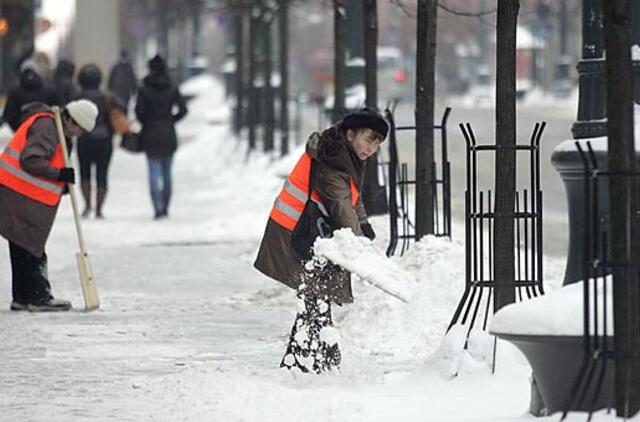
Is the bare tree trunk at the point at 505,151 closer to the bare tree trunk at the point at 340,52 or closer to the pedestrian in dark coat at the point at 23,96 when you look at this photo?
the pedestrian in dark coat at the point at 23,96

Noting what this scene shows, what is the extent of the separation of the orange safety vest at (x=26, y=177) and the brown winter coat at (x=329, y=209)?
3598 millimetres

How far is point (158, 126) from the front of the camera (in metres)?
22.0

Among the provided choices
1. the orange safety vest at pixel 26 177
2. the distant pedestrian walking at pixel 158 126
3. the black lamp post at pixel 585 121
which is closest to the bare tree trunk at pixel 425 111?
the black lamp post at pixel 585 121

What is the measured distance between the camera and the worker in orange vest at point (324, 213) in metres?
9.45

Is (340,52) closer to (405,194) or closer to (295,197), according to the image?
(405,194)

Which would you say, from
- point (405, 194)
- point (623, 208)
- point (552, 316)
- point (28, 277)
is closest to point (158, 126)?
point (405, 194)

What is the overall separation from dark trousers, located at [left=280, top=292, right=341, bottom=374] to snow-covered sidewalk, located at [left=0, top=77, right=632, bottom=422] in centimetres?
11

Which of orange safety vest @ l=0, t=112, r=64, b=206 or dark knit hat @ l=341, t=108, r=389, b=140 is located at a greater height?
dark knit hat @ l=341, t=108, r=389, b=140

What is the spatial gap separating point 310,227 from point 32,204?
3882mm

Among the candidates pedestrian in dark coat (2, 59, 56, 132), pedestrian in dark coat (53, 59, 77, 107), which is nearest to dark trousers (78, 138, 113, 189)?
pedestrian in dark coat (2, 59, 56, 132)

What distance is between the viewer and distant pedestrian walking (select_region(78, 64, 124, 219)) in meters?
22.2

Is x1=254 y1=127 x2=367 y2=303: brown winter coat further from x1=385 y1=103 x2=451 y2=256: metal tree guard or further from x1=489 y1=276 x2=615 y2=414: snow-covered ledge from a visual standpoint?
x1=385 y1=103 x2=451 y2=256: metal tree guard

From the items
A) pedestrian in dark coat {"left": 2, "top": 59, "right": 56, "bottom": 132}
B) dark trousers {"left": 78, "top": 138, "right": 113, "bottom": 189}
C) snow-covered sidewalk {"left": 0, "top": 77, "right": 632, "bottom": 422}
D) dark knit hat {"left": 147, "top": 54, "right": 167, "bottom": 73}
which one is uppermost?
dark knit hat {"left": 147, "top": 54, "right": 167, "bottom": 73}

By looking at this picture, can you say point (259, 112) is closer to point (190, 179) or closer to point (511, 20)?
point (190, 179)
